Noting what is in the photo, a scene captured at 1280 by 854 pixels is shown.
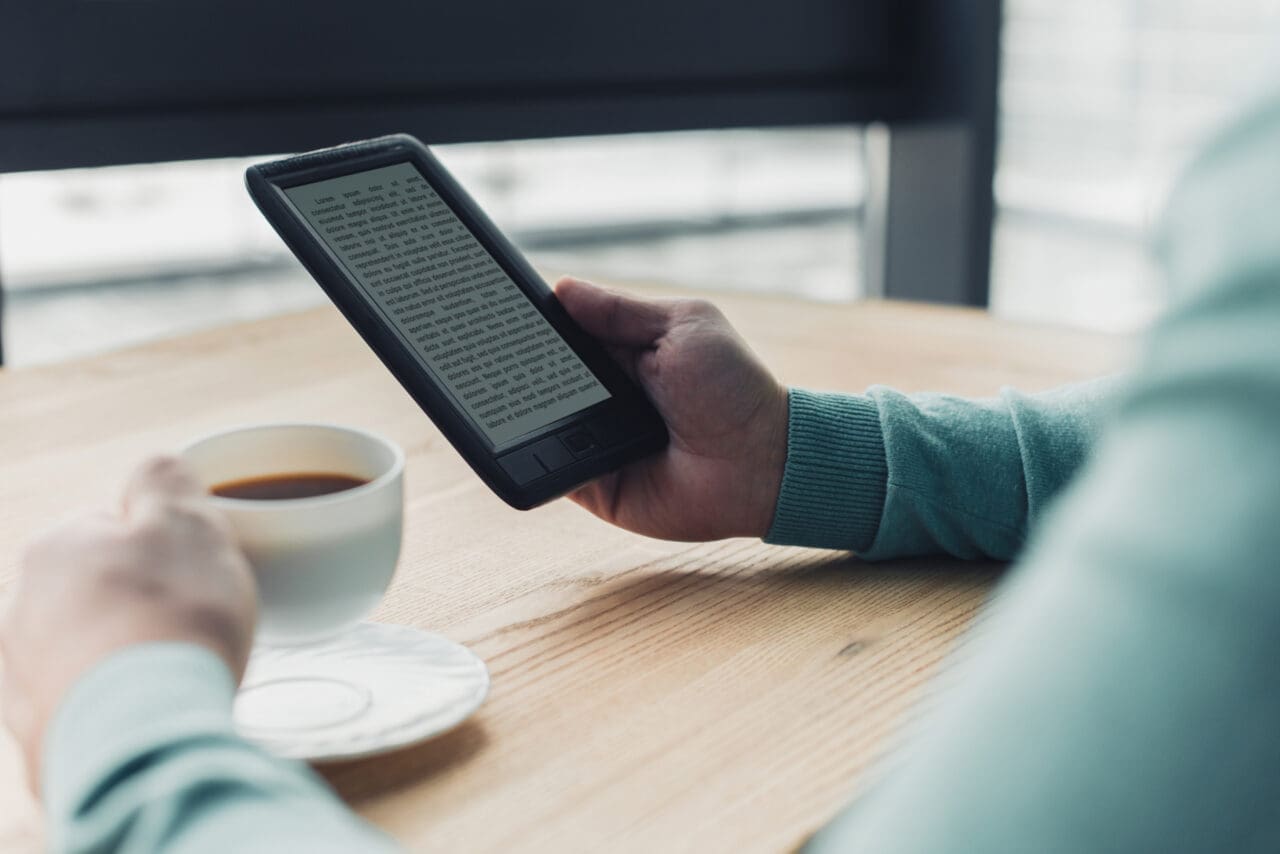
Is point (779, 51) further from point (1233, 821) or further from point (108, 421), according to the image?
point (1233, 821)

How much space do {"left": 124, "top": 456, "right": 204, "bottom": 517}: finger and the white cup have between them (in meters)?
0.01

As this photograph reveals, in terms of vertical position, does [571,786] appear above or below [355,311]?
below

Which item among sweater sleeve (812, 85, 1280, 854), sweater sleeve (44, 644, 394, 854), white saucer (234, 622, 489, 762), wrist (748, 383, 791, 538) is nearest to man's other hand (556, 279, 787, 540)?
wrist (748, 383, 791, 538)

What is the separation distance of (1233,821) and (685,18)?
59.3 inches

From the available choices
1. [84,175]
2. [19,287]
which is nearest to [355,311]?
[84,175]

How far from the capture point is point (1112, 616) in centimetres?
26

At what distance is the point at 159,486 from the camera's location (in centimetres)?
50

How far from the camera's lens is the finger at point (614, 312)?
731 mm

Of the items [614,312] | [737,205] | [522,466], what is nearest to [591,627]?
[522,466]

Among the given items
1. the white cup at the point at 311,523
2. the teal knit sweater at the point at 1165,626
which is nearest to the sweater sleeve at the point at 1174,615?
the teal knit sweater at the point at 1165,626

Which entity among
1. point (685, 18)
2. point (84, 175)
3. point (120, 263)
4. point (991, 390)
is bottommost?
point (120, 263)

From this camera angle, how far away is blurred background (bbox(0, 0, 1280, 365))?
1878 mm

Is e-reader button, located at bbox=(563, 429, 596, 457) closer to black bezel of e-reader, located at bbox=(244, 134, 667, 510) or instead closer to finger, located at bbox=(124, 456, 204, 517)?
black bezel of e-reader, located at bbox=(244, 134, 667, 510)

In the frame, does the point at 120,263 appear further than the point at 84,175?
Yes
